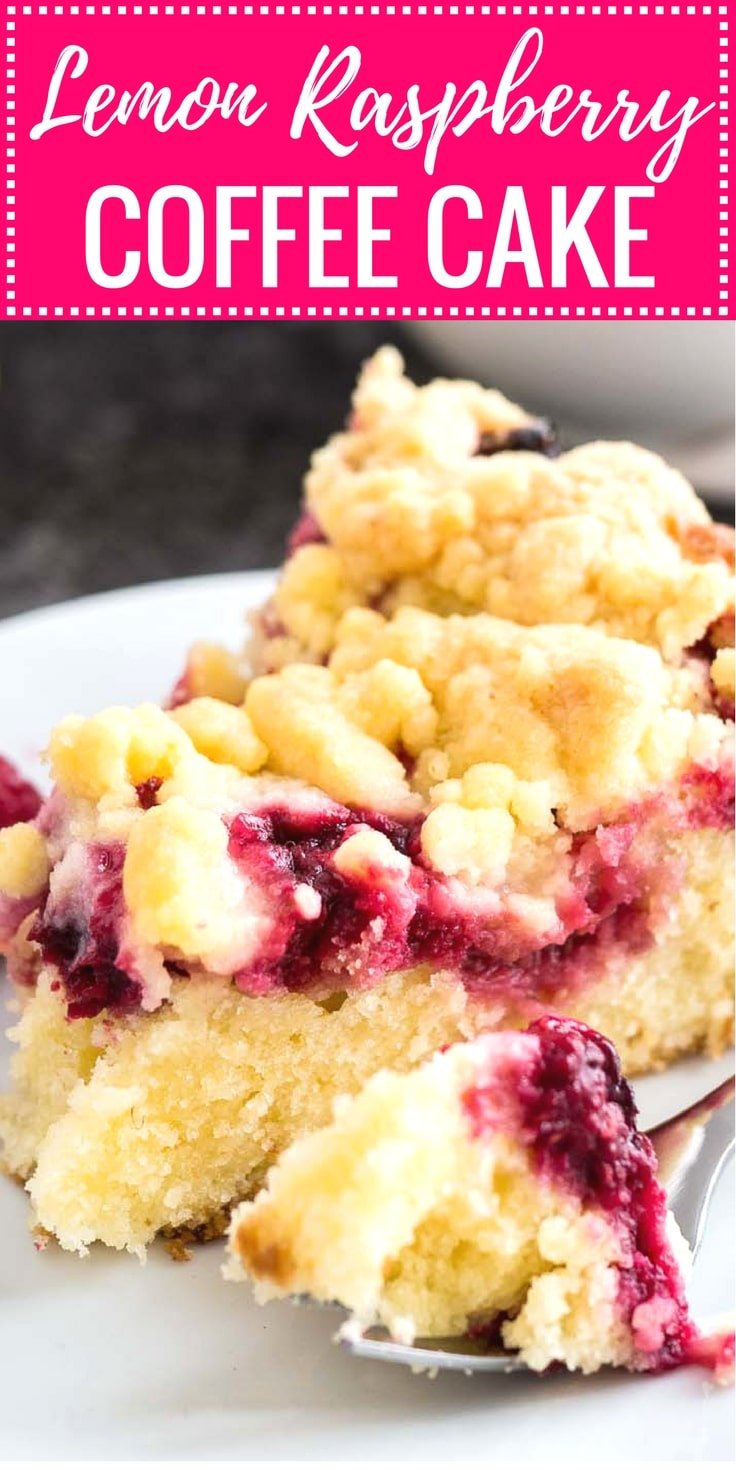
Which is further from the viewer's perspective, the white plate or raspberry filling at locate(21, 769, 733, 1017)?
raspberry filling at locate(21, 769, 733, 1017)

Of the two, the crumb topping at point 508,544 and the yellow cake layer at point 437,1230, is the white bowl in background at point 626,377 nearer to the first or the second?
the crumb topping at point 508,544

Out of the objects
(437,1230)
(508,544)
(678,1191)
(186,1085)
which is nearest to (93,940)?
(186,1085)

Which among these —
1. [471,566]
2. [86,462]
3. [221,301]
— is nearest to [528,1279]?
[471,566]

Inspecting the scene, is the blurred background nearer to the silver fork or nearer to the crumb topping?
the crumb topping

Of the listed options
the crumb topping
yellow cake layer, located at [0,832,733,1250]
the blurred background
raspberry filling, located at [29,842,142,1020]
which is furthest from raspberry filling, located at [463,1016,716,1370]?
the blurred background

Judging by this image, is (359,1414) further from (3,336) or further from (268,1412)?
(3,336)

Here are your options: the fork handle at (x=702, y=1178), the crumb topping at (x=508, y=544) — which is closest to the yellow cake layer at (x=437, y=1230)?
the fork handle at (x=702, y=1178)

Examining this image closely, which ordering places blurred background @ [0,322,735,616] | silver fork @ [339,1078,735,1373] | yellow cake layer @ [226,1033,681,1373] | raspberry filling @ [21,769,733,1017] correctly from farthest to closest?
blurred background @ [0,322,735,616], raspberry filling @ [21,769,733,1017], silver fork @ [339,1078,735,1373], yellow cake layer @ [226,1033,681,1373]

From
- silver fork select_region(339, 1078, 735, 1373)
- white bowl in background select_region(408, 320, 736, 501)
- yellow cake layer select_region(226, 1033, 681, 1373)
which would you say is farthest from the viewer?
white bowl in background select_region(408, 320, 736, 501)
